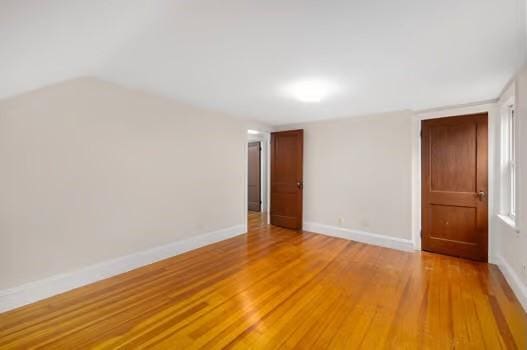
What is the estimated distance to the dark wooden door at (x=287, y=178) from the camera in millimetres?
4845

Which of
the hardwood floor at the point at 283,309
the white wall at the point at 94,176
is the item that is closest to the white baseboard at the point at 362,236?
the hardwood floor at the point at 283,309

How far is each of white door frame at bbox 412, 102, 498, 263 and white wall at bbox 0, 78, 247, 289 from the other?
335 centimetres

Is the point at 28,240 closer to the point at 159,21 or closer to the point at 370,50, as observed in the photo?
the point at 159,21

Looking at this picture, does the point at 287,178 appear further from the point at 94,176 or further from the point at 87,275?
the point at 87,275

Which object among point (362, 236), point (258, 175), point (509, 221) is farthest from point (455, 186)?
point (258, 175)

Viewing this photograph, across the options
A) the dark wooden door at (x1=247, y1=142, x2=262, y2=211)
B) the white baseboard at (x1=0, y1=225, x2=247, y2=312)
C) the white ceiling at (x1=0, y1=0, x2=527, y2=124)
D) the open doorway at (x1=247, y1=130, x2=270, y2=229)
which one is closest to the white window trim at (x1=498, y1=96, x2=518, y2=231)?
the white ceiling at (x1=0, y1=0, x2=527, y2=124)

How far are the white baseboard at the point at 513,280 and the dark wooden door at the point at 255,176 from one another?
5.17 metres

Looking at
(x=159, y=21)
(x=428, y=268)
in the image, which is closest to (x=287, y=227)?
(x=428, y=268)

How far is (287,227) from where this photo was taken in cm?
504

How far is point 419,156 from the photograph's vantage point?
3678 mm

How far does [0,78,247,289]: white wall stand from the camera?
2.12 meters

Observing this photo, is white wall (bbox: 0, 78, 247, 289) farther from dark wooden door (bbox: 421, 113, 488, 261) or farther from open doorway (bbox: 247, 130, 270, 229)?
dark wooden door (bbox: 421, 113, 488, 261)

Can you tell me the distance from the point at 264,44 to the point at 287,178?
3.45 m

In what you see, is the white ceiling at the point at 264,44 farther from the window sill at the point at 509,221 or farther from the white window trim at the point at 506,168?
the window sill at the point at 509,221
